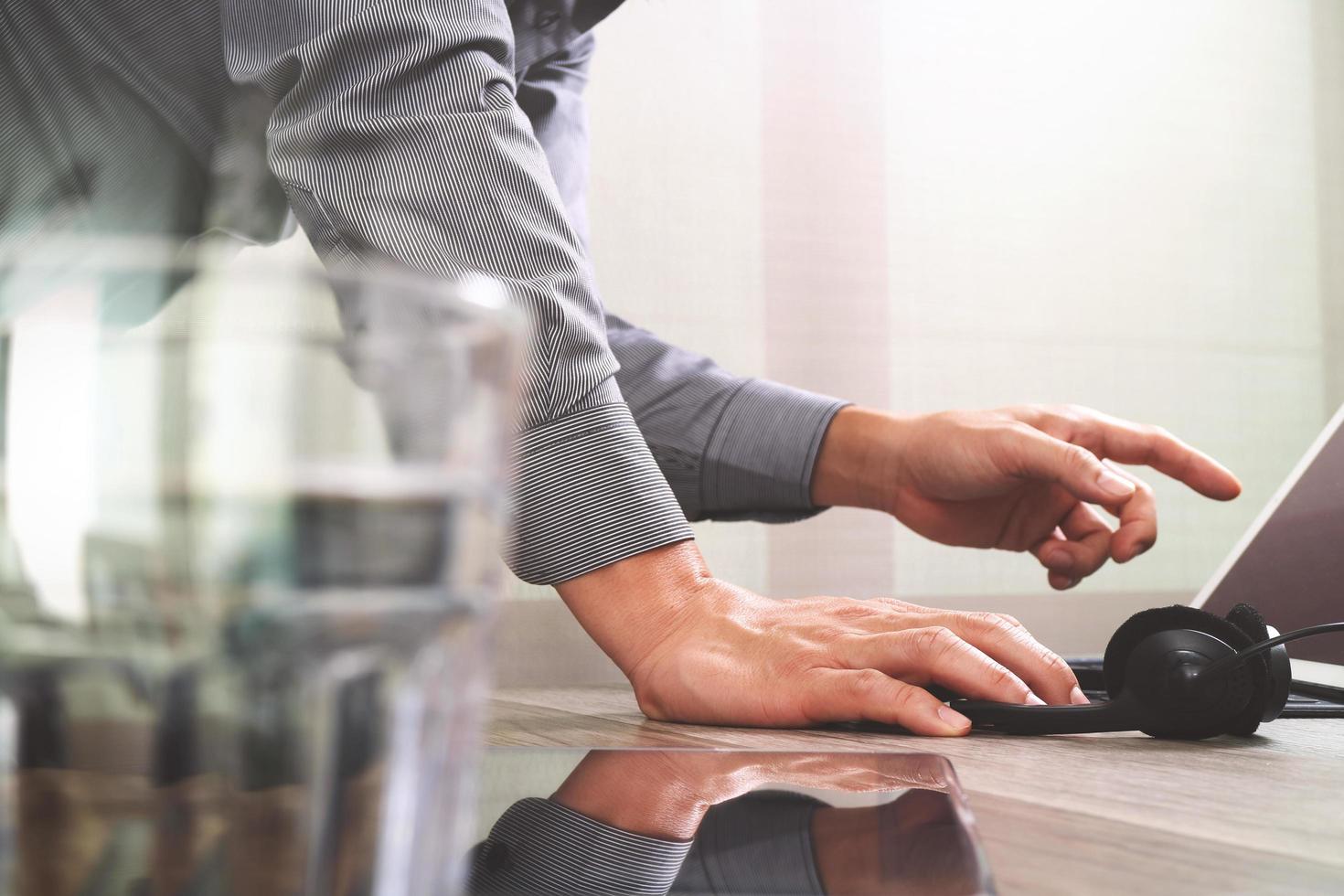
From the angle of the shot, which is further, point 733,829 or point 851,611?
point 851,611

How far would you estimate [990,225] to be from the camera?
1.48m

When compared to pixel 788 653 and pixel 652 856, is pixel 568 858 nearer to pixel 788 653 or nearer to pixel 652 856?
pixel 652 856

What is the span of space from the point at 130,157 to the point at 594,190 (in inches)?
25.4

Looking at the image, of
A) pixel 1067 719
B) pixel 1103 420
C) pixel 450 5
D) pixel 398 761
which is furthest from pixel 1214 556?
pixel 398 761

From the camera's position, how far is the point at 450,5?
48 centimetres

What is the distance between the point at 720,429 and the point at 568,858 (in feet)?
2.20

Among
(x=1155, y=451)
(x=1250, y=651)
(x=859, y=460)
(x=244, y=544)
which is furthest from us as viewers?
(x=859, y=460)

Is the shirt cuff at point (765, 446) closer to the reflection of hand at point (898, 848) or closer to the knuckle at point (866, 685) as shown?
the knuckle at point (866, 685)

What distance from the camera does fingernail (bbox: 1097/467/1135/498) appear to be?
24.3 inches

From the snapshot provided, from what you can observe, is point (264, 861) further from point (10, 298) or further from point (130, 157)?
point (130, 157)

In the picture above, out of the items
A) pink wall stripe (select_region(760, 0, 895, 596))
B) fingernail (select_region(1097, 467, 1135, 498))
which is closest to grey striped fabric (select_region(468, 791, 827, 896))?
fingernail (select_region(1097, 467, 1135, 498))

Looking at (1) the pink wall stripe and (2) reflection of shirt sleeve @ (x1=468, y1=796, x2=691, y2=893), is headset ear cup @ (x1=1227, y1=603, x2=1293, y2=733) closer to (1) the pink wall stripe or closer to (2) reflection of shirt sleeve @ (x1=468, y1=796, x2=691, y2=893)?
(2) reflection of shirt sleeve @ (x1=468, y1=796, x2=691, y2=893)

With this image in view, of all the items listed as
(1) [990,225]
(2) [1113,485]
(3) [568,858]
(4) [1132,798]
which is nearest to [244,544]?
(3) [568,858]

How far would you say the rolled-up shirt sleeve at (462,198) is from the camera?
0.46 meters
